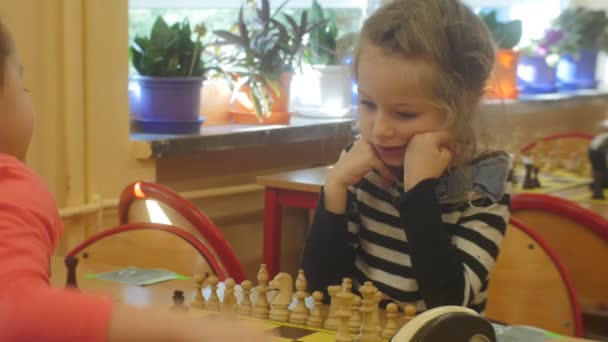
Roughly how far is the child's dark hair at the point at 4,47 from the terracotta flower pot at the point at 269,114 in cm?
222

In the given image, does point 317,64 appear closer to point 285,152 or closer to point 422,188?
point 285,152

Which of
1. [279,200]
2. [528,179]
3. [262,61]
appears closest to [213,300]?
[279,200]

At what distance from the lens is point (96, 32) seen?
2570mm

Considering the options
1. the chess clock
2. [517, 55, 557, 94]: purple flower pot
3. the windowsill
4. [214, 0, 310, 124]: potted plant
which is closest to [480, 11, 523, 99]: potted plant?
[517, 55, 557, 94]: purple flower pot

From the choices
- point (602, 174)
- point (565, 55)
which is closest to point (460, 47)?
point (602, 174)

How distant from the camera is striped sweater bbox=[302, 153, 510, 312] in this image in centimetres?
154

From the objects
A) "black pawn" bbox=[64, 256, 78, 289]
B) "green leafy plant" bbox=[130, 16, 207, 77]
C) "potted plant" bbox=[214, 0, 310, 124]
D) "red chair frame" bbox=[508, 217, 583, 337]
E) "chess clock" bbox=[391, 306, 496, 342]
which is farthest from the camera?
"potted plant" bbox=[214, 0, 310, 124]

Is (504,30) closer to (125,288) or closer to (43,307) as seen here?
(125,288)

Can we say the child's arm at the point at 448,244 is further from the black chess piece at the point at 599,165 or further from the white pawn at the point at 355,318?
the black chess piece at the point at 599,165

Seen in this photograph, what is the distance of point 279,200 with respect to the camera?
2.88 meters

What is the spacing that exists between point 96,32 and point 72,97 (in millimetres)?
199

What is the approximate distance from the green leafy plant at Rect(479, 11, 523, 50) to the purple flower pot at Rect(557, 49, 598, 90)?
1.11 metres

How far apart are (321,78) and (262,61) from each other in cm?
42

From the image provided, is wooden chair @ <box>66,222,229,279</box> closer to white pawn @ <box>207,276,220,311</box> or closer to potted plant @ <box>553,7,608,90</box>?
white pawn @ <box>207,276,220,311</box>
